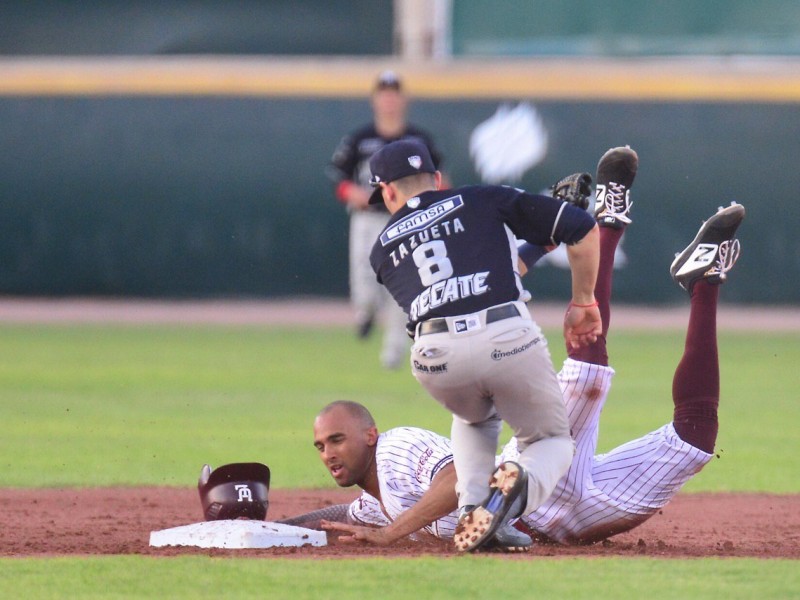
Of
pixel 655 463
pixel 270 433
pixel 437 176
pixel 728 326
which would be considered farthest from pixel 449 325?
pixel 728 326

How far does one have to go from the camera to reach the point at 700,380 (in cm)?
554

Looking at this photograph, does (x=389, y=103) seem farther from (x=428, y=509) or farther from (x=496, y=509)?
(x=496, y=509)

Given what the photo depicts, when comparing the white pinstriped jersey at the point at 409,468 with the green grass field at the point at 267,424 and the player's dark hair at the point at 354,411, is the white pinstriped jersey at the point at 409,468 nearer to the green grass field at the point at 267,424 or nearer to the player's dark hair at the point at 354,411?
the player's dark hair at the point at 354,411

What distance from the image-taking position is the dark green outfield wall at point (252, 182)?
16.2 metres

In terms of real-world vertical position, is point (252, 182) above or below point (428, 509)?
above

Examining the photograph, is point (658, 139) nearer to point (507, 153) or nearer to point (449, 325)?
point (507, 153)

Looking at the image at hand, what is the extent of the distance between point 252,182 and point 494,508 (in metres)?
12.1

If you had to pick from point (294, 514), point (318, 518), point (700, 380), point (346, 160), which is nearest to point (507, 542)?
point (318, 518)

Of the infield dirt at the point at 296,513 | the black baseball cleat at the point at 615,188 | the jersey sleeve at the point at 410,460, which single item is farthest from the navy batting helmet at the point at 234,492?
the black baseball cleat at the point at 615,188

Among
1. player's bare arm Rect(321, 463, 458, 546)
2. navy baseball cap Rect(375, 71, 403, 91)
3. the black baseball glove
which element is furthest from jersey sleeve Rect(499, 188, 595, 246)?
navy baseball cap Rect(375, 71, 403, 91)

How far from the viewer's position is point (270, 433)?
873cm

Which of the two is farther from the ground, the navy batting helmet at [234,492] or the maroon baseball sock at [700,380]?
the maroon baseball sock at [700,380]

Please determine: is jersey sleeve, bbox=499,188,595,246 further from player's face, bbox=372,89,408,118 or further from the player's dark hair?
player's face, bbox=372,89,408,118

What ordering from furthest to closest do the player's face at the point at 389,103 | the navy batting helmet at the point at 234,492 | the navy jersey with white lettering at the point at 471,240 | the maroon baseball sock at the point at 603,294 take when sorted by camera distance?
the player's face at the point at 389,103
the navy batting helmet at the point at 234,492
the maroon baseball sock at the point at 603,294
the navy jersey with white lettering at the point at 471,240
